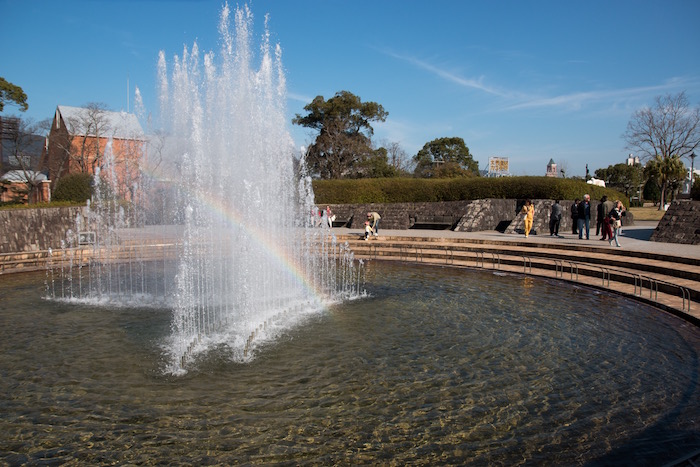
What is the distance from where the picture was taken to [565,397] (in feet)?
16.6

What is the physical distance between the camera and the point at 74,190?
2281cm

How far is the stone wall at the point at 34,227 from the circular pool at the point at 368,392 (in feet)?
29.5

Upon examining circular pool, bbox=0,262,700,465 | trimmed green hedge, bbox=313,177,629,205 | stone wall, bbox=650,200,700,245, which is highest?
trimmed green hedge, bbox=313,177,629,205

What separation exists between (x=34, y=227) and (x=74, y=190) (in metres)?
7.09

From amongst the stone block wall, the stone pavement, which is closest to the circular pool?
the stone pavement

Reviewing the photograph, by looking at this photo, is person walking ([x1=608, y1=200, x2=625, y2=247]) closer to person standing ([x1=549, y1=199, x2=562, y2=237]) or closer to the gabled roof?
person standing ([x1=549, y1=199, x2=562, y2=237])

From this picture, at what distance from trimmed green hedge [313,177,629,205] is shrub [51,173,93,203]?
11.9 m

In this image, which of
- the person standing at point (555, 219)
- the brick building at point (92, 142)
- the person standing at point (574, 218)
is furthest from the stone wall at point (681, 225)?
the brick building at point (92, 142)

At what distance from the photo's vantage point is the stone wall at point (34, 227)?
15750 mm

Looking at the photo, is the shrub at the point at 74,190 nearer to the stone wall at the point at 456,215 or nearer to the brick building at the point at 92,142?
the stone wall at the point at 456,215

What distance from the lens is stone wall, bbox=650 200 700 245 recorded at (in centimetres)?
1548

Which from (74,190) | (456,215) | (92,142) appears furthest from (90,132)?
(456,215)

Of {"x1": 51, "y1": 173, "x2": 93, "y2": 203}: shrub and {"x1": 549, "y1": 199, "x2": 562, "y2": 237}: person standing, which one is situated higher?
{"x1": 51, "y1": 173, "x2": 93, "y2": 203}: shrub

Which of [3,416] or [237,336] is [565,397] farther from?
[3,416]
